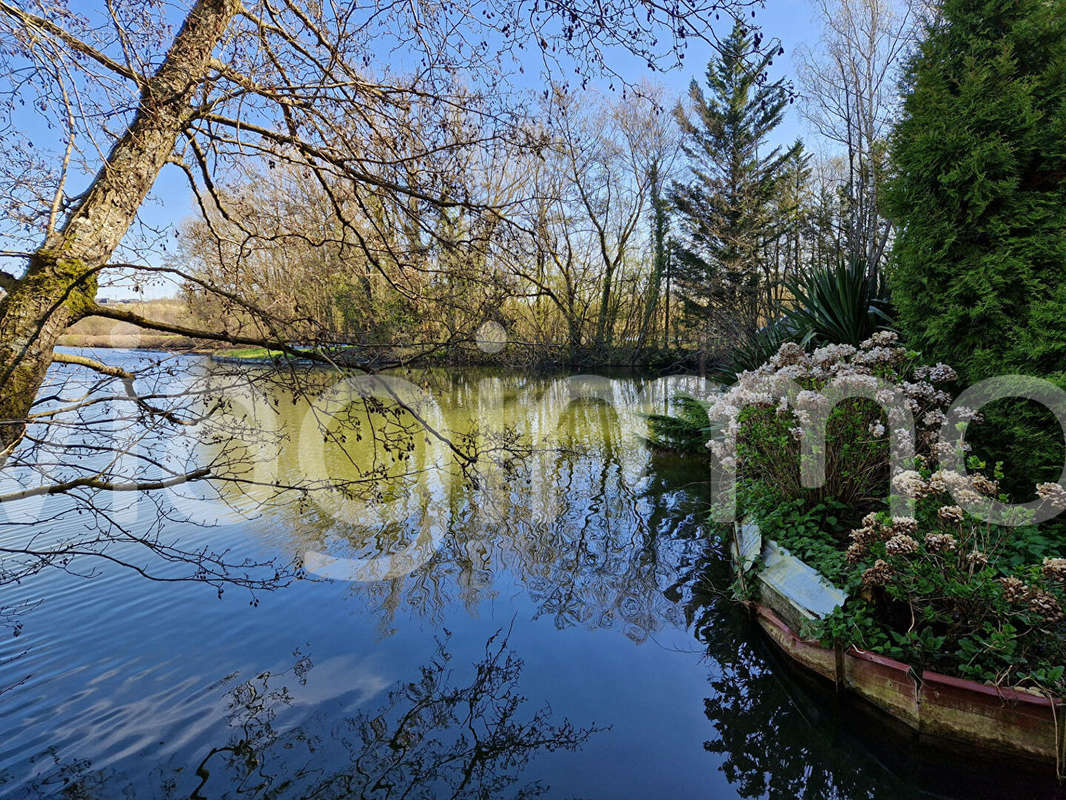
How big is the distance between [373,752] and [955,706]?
278cm

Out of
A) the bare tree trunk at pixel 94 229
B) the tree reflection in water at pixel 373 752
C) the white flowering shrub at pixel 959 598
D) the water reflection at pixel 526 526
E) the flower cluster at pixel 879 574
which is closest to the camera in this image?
the bare tree trunk at pixel 94 229

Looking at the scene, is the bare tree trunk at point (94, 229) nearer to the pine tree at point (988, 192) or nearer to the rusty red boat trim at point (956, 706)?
the rusty red boat trim at point (956, 706)

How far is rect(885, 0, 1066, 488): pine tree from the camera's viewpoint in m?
3.62

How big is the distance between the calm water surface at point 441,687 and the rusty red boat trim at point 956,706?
0.14m

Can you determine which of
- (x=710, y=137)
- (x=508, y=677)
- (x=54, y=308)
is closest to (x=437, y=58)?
(x=54, y=308)

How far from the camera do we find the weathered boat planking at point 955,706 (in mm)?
2271

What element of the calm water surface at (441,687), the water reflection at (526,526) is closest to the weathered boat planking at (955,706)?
the calm water surface at (441,687)

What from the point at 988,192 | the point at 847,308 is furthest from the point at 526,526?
the point at 988,192

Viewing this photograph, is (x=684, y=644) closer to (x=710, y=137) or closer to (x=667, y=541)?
(x=667, y=541)

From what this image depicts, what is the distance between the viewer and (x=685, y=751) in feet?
8.96

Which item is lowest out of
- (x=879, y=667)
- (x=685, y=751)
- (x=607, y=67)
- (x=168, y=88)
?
(x=685, y=751)

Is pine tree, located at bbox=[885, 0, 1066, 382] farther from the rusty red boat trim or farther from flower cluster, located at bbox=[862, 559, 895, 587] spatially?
the rusty red boat trim

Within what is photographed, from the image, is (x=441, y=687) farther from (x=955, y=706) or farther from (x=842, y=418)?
(x=842, y=418)

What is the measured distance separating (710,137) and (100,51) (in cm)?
2242
